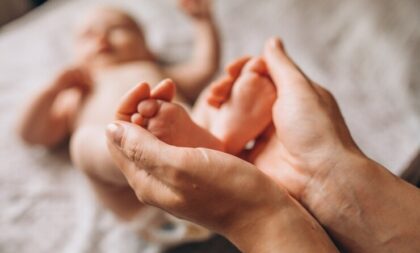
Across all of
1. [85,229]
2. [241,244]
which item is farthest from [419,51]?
[85,229]

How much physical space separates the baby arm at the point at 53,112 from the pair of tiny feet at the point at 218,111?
0.37m

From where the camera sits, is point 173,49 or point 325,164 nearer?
point 325,164

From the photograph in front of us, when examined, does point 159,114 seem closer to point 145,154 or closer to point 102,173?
point 145,154

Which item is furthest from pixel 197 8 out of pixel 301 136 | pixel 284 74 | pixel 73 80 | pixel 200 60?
pixel 301 136

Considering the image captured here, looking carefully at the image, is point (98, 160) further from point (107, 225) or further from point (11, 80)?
point (11, 80)

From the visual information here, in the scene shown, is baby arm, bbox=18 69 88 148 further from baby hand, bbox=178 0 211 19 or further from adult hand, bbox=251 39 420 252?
adult hand, bbox=251 39 420 252

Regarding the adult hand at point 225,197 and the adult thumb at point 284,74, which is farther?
the adult thumb at point 284,74

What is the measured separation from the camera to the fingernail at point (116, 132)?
55cm

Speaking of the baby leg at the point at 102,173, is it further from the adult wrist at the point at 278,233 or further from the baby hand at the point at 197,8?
the baby hand at the point at 197,8

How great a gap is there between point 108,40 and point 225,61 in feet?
1.06

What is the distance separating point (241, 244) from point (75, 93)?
2.23 ft

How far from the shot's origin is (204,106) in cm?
82

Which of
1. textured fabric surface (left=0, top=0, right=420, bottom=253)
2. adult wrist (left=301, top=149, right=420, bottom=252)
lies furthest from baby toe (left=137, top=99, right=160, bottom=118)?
textured fabric surface (left=0, top=0, right=420, bottom=253)

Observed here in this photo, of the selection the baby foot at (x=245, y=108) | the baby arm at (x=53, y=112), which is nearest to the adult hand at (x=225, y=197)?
the baby foot at (x=245, y=108)
